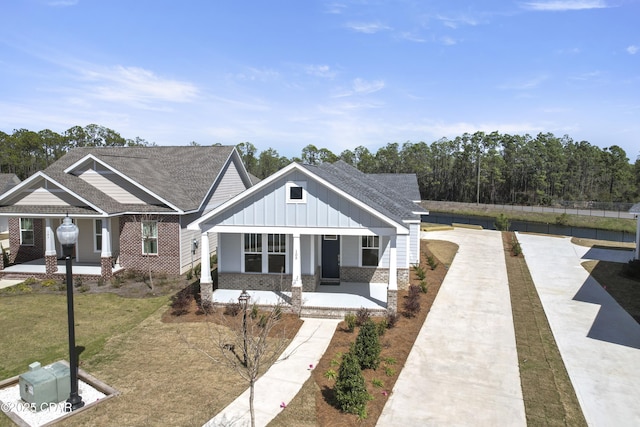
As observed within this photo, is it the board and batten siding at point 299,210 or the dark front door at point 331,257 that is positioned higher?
the board and batten siding at point 299,210

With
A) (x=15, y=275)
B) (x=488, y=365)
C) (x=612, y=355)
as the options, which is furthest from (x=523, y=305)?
(x=15, y=275)

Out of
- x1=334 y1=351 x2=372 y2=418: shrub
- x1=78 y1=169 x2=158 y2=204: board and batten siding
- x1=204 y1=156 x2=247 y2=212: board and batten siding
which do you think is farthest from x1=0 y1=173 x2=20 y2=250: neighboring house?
x1=334 y1=351 x2=372 y2=418: shrub

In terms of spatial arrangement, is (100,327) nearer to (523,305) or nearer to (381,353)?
(381,353)

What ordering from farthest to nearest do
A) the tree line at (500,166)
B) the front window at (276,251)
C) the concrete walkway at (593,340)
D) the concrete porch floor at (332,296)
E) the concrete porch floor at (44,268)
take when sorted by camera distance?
the tree line at (500,166), the concrete porch floor at (44,268), the front window at (276,251), the concrete porch floor at (332,296), the concrete walkway at (593,340)

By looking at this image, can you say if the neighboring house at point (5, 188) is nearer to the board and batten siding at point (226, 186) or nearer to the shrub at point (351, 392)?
the board and batten siding at point (226, 186)

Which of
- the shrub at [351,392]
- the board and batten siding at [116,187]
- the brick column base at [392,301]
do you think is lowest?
the shrub at [351,392]

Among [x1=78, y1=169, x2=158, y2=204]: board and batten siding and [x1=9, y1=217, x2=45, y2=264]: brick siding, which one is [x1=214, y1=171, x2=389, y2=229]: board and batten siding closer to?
[x1=78, y1=169, x2=158, y2=204]: board and batten siding

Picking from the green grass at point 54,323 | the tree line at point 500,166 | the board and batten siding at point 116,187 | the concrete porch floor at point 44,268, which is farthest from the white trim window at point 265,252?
the tree line at point 500,166

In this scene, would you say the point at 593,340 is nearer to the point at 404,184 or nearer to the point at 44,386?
the point at 44,386
